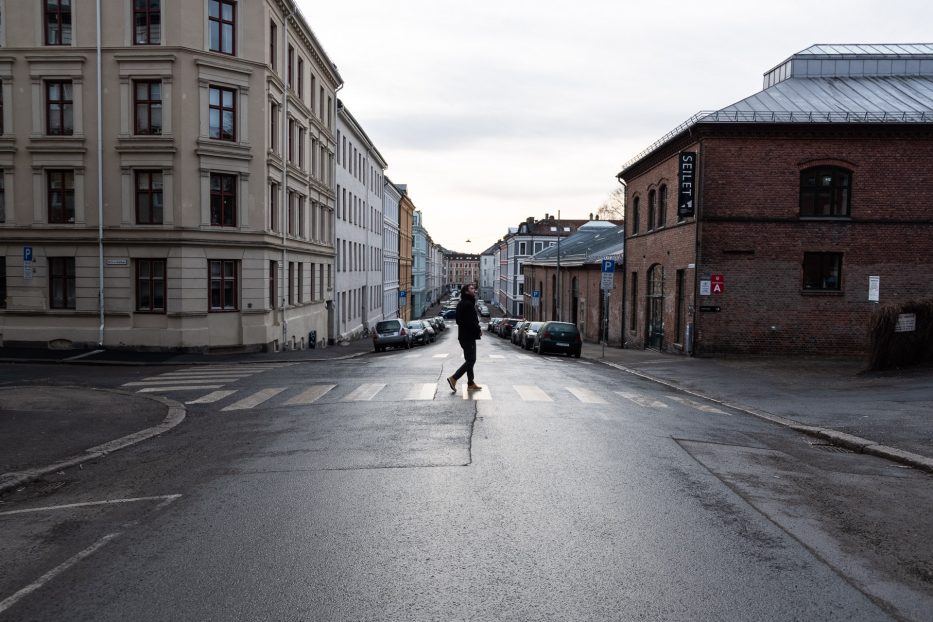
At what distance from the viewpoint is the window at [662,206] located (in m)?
30.5

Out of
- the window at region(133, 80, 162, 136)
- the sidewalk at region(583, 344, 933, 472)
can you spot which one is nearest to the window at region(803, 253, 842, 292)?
the sidewalk at region(583, 344, 933, 472)

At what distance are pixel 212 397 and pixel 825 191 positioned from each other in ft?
68.1

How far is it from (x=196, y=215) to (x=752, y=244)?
19.0m

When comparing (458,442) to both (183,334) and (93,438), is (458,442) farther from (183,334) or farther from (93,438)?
(183,334)

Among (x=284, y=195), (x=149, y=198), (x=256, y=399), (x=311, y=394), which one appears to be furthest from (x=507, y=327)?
(x=256, y=399)

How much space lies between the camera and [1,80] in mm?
26375

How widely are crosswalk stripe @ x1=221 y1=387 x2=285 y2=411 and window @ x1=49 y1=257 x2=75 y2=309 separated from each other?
1470 cm

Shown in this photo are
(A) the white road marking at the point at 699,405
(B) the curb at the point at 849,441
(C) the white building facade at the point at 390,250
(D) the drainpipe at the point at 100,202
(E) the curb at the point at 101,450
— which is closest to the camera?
(E) the curb at the point at 101,450

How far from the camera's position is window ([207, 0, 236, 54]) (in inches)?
1046

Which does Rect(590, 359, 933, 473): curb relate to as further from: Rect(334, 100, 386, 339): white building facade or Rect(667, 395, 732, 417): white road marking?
Rect(334, 100, 386, 339): white building facade

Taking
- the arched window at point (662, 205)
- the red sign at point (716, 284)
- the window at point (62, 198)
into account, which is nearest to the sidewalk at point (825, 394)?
the red sign at point (716, 284)

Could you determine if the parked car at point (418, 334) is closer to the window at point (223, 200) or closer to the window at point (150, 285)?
the window at point (223, 200)

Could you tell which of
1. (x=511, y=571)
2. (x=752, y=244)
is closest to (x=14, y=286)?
(x=752, y=244)

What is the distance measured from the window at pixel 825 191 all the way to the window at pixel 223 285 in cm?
2002
